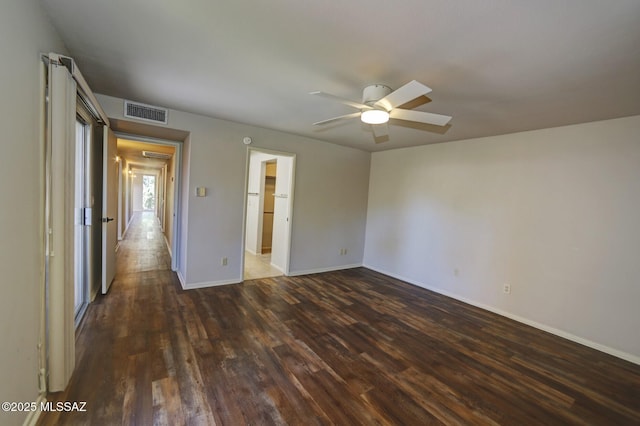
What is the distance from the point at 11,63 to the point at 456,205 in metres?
4.61

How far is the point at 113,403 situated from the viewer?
5.70ft

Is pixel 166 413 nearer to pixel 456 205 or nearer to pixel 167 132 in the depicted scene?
pixel 167 132

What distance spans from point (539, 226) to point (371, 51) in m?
3.08

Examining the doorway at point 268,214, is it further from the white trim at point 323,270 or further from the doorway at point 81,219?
the doorway at point 81,219

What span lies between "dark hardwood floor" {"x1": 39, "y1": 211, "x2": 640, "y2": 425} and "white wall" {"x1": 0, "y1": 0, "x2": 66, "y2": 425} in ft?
1.67

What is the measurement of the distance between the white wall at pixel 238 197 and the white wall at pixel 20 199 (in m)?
2.00

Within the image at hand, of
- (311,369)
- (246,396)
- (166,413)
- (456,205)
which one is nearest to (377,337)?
(311,369)

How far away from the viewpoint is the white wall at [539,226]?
9.14 ft

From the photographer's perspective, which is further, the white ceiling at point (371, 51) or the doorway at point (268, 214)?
the doorway at point (268, 214)

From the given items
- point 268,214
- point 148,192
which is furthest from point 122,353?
point 148,192

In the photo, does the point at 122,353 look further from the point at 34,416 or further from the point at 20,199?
the point at 20,199

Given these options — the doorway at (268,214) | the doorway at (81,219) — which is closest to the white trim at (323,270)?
the doorway at (268,214)

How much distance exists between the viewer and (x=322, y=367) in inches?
88.7

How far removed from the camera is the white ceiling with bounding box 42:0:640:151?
143cm
